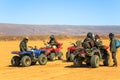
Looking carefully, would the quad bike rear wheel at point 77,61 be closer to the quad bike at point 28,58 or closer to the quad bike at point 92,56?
the quad bike at point 92,56

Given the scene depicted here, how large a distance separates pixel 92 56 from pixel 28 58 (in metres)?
3.84

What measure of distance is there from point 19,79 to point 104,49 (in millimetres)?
6245

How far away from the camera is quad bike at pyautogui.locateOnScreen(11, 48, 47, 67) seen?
58.5 feet

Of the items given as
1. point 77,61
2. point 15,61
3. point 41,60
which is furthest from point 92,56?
point 15,61

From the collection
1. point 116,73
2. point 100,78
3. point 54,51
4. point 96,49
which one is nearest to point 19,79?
point 100,78

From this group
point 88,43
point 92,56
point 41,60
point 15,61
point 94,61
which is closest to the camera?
point 94,61

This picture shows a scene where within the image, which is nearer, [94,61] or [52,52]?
[94,61]

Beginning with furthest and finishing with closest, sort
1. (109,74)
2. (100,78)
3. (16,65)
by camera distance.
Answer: (16,65)
(109,74)
(100,78)

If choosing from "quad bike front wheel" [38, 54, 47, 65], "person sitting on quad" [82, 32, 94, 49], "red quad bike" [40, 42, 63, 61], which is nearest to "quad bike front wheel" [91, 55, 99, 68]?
"person sitting on quad" [82, 32, 94, 49]

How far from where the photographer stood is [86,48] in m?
17.0

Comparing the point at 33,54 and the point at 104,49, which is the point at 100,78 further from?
the point at 33,54

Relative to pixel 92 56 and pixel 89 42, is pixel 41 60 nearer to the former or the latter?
pixel 89 42

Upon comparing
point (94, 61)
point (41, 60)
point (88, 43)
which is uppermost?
point (88, 43)

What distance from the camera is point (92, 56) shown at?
53.6ft
